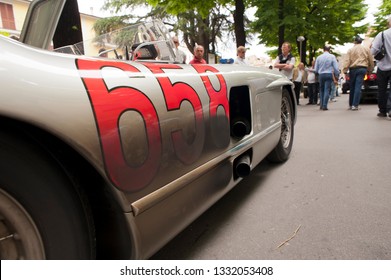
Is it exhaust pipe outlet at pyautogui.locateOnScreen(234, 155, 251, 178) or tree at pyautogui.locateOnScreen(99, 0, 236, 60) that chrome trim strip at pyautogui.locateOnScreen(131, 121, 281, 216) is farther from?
tree at pyautogui.locateOnScreen(99, 0, 236, 60)

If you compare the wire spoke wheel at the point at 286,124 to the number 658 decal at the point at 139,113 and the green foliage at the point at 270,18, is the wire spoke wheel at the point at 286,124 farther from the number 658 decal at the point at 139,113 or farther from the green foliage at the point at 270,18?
the green foliage at the point at 270,18

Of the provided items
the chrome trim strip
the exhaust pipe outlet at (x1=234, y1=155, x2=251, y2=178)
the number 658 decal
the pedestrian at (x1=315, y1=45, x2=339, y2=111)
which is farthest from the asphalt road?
the pedestrian at (x1=315, y1=45, x2=339, y2=111)

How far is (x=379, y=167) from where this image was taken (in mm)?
3115

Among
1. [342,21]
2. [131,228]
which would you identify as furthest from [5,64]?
[342,21]

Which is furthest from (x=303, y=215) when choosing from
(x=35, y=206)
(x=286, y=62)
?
(x=286, y=62)

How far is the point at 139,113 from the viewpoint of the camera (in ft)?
3.84

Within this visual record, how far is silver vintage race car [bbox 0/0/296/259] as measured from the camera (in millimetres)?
899

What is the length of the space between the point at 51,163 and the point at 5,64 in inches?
13.2

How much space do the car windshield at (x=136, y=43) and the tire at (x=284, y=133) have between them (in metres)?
1.61

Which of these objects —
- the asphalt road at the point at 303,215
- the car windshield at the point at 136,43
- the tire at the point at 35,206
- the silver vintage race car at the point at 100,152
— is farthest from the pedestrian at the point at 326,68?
the tire at the point at 35,206

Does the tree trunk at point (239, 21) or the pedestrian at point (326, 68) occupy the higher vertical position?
the tree trunk at point (239, 21)

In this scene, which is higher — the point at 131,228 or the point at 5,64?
the point at 5,64

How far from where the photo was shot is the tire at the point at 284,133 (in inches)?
131

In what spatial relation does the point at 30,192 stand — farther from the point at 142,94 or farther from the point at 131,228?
the point at 142,94
